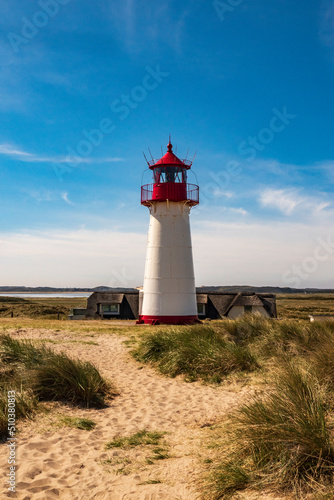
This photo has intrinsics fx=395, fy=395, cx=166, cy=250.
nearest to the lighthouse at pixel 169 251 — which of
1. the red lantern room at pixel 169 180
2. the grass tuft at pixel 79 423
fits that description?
the red lantern room at pixel 169 180

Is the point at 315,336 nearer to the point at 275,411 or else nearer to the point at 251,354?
the point at 251,354

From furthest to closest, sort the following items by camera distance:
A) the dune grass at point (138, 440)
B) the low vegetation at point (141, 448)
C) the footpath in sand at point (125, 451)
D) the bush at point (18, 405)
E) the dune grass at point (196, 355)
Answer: the dune grass at point (196, 355) → the bush at point (18, 405) → the dune grass at point (138, 440) → the low vegetation at point (141, 448) → the footpath in sand at point (125, 451)

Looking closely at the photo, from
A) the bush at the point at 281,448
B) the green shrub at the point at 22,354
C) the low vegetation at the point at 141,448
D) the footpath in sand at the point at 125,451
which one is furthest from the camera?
the green shrub at the point at 22,354

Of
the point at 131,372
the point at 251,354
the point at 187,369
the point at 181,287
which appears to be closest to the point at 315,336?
the point at 251,354

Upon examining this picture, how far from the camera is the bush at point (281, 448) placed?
4.62m

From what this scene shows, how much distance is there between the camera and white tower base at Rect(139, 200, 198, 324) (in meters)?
24.1

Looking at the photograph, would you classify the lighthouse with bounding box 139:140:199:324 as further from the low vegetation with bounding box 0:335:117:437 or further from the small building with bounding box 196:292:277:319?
the low vegetation with bounding box 0:335:117:437

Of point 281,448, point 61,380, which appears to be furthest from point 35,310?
point 281,448

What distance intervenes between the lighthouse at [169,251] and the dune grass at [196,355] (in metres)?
9.67

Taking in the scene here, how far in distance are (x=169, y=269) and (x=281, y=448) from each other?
63.1 feet

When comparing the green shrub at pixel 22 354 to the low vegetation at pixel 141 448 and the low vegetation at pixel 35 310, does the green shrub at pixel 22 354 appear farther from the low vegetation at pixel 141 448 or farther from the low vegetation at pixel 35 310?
the low vegetation at pixel 35 310

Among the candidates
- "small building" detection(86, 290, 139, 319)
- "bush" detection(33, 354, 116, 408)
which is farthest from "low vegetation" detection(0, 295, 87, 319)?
"bush" detection(33, 354, 116, 408)

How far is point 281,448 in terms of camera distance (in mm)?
5035

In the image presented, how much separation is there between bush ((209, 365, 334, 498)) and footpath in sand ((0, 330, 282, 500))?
64cm
